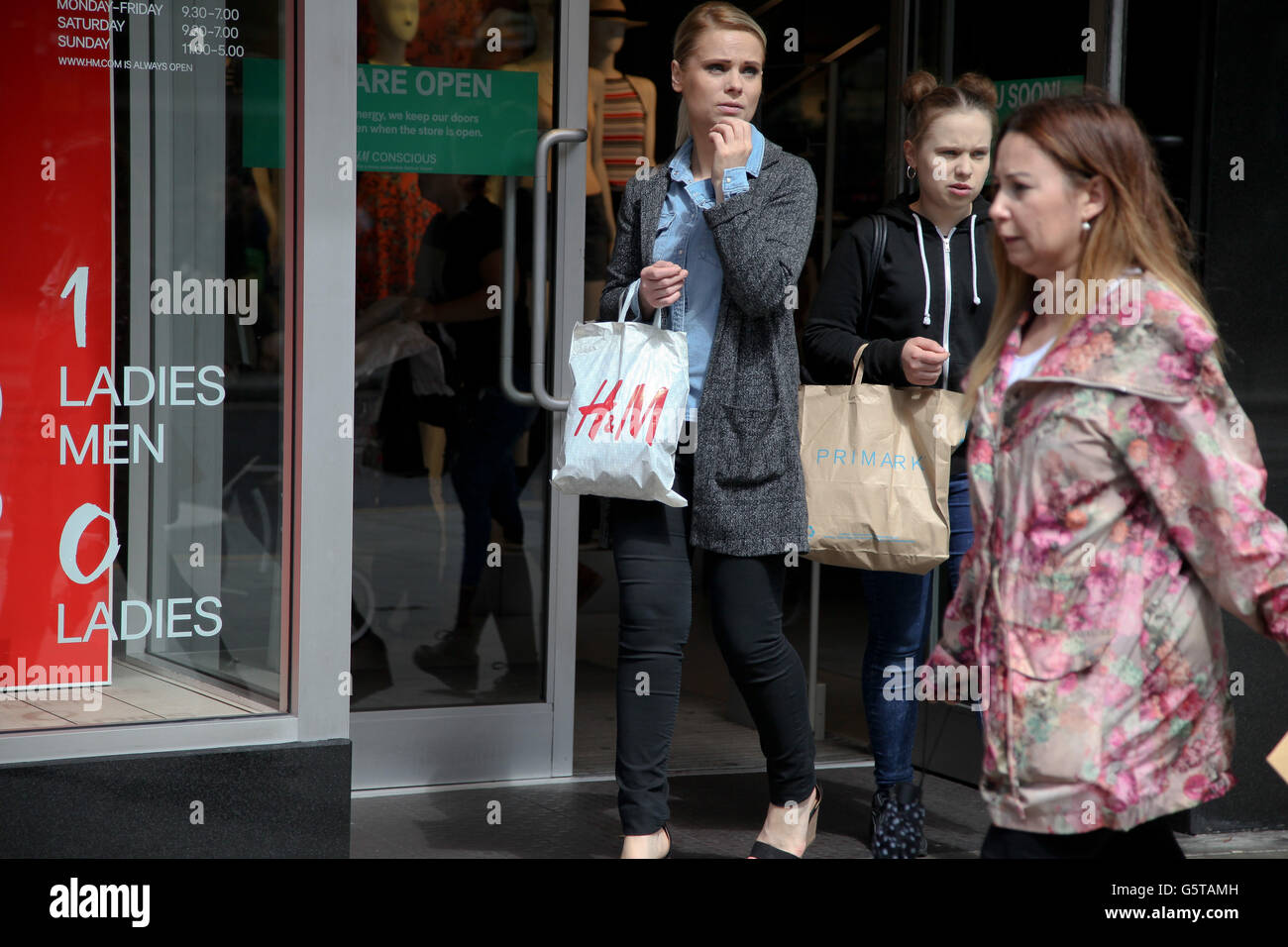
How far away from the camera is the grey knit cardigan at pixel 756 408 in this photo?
3523 mm

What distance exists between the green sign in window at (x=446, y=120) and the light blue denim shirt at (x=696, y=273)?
1.02 metres

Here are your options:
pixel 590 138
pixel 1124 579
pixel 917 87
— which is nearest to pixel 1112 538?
pixel 1124 579

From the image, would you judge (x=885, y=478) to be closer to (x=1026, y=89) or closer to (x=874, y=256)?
(x=874, y=256)

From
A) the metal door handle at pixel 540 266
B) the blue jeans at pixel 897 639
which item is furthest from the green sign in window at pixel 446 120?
the blue jeans at pixel 897 639

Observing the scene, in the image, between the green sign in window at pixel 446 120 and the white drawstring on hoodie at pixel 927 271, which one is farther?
the green sign in window at pixel 446 120

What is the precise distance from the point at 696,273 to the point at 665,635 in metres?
0.86

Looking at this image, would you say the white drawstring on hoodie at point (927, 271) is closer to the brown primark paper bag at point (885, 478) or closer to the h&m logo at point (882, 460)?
the brown primark paper bag at point (885, 478)

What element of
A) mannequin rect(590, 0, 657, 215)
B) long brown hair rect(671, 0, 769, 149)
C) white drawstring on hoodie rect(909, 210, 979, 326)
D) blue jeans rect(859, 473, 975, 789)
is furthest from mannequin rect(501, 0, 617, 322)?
blue jeans rect(859, 473, 975, 789)

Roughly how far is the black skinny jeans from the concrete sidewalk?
55cm

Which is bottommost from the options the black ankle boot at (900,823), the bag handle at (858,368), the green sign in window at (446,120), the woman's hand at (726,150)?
the black ankle boot at (900,823)

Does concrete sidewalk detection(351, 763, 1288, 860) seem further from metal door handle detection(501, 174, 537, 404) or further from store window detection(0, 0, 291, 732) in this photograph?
metal door handle detection(501, 174, 537, 404)

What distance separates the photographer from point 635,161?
599cm

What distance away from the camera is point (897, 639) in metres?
3.97
